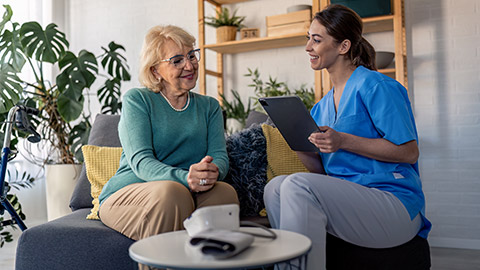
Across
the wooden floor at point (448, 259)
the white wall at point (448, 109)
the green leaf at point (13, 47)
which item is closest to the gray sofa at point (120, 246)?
the wooden floor at point (448, 259)

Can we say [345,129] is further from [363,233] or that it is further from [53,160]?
[53,160]

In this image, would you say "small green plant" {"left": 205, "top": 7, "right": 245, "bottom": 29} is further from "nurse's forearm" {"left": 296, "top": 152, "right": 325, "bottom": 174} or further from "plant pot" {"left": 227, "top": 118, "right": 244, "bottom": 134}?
"nurse's forearm" {"left": 296, "top": 152, "right": 325, "bottom": 174}

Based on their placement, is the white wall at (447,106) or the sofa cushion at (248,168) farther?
the white wall at (447,106)

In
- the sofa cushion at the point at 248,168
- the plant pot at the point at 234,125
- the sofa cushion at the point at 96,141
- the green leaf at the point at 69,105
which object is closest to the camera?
the sofa cushion at the point at 248,168

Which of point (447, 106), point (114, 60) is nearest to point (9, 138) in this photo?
point (114, 60)

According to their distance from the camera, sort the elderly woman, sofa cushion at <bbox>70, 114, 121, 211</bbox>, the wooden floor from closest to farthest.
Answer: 1. the elderly woman
2. sofa cushion at <bbox>70, 114, 121, 211</bbox>
3. the wooden floor

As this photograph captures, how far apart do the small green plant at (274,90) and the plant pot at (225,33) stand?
1.07ft

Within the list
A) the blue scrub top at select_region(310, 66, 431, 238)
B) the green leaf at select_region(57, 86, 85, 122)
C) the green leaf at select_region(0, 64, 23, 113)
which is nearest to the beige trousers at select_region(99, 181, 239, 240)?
the blue scrub top at select_region(310, 66, 431, 238)

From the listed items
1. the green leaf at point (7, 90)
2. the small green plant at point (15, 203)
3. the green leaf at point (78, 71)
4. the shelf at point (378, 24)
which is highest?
the shelf at point (378, 24)

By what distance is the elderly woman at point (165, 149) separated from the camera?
1.51 metres

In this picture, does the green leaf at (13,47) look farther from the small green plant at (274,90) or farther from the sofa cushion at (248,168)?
the sofa cushion at (248,168)

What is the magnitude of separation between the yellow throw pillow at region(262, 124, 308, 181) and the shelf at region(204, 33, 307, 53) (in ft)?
4.93

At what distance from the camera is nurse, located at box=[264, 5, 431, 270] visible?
4.74ft

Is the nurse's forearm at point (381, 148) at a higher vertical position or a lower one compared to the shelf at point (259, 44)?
lower
